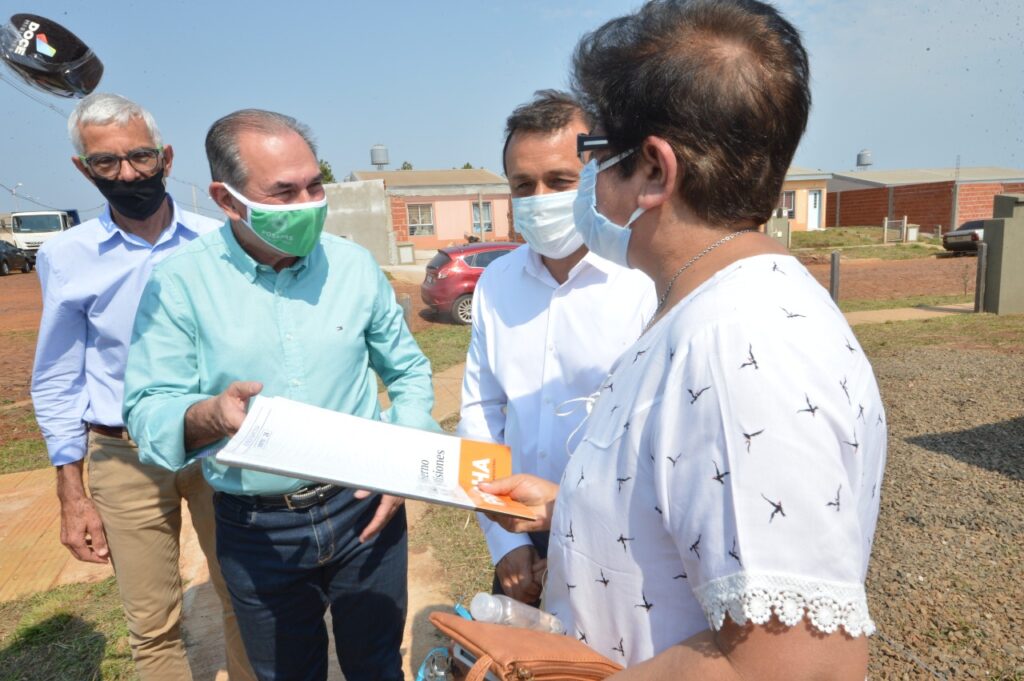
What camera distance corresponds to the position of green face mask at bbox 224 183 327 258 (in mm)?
2008

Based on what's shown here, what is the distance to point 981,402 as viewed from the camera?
6.12 metres

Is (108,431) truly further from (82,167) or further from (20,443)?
(20,443)

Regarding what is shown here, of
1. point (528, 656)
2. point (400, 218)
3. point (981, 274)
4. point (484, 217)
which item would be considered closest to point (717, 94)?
point (528, 656)

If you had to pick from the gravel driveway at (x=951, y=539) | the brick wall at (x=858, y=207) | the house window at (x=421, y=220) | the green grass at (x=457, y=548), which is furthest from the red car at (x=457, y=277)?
the brick wall at (x=858, y=207)

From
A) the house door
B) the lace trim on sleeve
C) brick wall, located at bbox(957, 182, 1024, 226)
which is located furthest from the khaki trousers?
brick wall, located at bbox(957, 182, 1024, 226)

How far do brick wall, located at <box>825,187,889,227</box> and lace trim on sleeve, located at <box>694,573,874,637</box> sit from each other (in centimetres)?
4227

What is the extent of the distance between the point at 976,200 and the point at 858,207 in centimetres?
586

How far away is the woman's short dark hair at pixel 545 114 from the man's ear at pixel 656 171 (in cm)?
96

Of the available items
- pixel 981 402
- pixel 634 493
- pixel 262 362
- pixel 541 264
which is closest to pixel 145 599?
pixel 262 362

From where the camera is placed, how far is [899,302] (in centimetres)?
1303

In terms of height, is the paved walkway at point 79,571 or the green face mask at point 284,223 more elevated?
the green face mask at point 284,223

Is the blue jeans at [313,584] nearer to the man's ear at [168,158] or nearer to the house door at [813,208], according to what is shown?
the man's ear at [168,158]

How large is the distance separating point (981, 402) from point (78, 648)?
710 cm

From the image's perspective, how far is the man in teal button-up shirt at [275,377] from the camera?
6.42 ft
